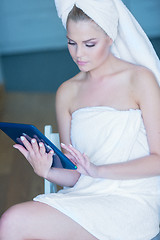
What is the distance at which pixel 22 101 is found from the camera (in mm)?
4551

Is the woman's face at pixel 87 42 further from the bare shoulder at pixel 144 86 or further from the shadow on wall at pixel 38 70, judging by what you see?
the shadow on wall at pixel 38 70

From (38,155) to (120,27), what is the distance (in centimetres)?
59

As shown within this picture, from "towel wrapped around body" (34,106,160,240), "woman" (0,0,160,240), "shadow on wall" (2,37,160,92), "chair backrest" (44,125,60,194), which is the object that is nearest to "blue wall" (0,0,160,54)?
"shadow on wall" (2,37,160,92)

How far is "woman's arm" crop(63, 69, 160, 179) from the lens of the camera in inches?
→ 54.9

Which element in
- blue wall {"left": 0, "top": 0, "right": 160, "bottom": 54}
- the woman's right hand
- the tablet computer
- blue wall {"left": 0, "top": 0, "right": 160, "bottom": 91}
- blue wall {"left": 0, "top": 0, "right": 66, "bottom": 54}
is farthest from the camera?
blue wall {"left": 0, "top": 0, "right": 66, "bottom": 54}

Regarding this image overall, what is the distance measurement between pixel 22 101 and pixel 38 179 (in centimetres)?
190

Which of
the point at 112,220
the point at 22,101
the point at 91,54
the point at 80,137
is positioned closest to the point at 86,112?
the point at 80,137

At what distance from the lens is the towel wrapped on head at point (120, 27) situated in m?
1.39

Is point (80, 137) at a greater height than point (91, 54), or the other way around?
point (91, 54)

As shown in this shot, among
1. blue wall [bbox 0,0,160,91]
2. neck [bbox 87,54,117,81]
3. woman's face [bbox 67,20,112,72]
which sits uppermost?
blue wall [bbox 0,0,160,91]

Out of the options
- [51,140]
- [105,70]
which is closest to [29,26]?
[51,140]

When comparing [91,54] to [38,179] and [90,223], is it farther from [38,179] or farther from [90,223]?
[38,179]

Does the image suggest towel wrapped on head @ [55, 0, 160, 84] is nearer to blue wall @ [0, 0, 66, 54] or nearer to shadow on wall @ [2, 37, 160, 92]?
shadow on wall @ [2, 37, 160, 92]

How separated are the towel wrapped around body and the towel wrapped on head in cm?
23
